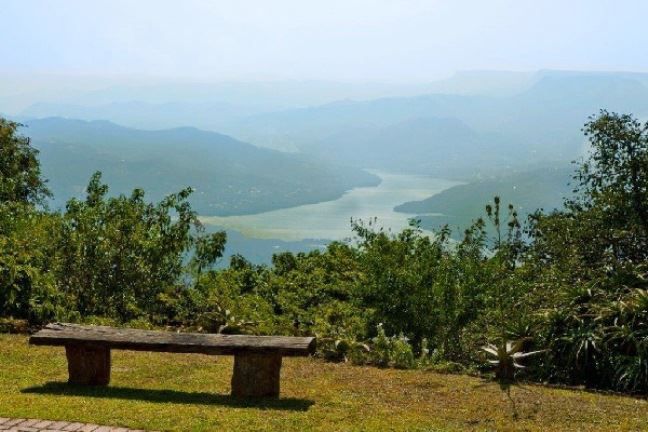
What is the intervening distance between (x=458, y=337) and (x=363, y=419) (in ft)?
16.7

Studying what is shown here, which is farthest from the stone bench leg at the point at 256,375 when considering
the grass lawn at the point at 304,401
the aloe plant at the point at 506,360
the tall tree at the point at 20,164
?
the tall tree at the point at 20,164

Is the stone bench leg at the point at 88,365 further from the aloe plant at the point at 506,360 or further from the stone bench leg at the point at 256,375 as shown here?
the aloe plant at the point at 506,360

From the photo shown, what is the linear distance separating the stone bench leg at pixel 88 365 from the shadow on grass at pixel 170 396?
4.6 inches

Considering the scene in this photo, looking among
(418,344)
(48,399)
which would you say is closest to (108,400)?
(48,399)

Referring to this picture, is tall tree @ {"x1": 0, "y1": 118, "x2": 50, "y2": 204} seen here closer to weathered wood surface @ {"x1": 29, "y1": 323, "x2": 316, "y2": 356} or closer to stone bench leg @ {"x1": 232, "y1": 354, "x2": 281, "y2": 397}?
weathered wood surface @ {"x1": 29, "y1": 323, "x2": 316, "y2": 356}

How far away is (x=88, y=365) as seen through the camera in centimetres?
751

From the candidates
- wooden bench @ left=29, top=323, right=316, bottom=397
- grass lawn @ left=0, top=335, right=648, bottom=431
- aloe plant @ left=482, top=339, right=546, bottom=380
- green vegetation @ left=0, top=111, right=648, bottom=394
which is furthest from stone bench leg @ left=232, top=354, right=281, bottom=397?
aloe plant @ left=482, top=339, right=546, bottom=380

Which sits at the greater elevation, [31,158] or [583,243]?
[31,158]

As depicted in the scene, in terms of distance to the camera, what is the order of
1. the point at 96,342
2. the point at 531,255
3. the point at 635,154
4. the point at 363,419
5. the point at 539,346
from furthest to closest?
the point at 531,255, the point at 635,154, the point at 539,346, the point at 96,342, the point at 363,419

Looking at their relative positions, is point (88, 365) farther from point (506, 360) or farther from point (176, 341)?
point (506, 360)

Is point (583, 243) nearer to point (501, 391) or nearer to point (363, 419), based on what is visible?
point (501, 391)

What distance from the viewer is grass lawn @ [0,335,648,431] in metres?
6.24

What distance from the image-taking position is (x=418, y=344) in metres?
11.0

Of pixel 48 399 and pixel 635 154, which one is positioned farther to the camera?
pixel 635 154
